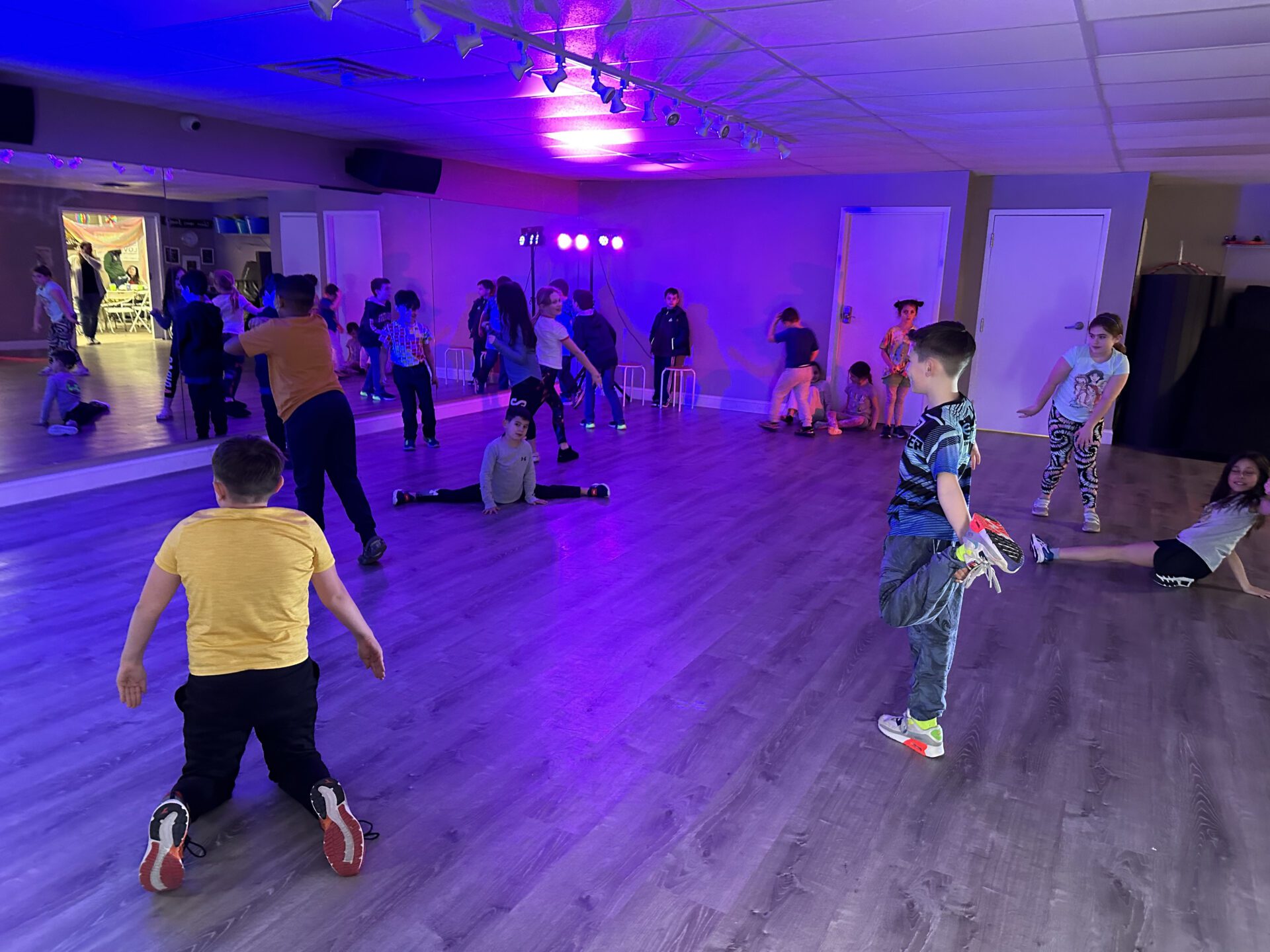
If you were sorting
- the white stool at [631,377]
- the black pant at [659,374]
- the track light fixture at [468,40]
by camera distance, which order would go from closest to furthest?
the track light fixture at [468,40], the black pant at [659,374], the white stool at [631,377]

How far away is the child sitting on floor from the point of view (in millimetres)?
6188

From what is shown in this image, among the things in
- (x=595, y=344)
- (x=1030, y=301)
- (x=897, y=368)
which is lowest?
(x=897, y=368)

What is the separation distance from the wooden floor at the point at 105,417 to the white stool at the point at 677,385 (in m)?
5.62

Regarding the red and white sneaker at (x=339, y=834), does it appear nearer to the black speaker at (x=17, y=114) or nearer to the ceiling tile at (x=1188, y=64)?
the ceiling tile at (x=1188, y=64)

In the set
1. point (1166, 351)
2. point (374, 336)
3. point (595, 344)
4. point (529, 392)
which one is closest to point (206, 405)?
point (374, 336)

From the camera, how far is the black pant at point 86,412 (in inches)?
250

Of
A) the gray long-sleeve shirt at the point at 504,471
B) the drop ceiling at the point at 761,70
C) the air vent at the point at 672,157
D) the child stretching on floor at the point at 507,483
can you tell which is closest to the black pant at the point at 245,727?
the drop ceiling at the point at 761,70

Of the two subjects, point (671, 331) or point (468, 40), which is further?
point (671, 331)

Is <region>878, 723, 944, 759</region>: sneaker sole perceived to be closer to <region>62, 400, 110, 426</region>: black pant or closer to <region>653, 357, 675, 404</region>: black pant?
<region>62, 400, 110, 426</region>: black pant

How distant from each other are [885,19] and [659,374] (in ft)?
23.3

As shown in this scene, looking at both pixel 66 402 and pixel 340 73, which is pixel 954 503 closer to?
pixel 340 73

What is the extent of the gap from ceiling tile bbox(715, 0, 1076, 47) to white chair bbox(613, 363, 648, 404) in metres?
7.19

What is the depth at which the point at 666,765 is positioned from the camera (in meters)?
2.81

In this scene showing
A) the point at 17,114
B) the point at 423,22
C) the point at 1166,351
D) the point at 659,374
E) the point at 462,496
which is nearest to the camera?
the point at 423,22
